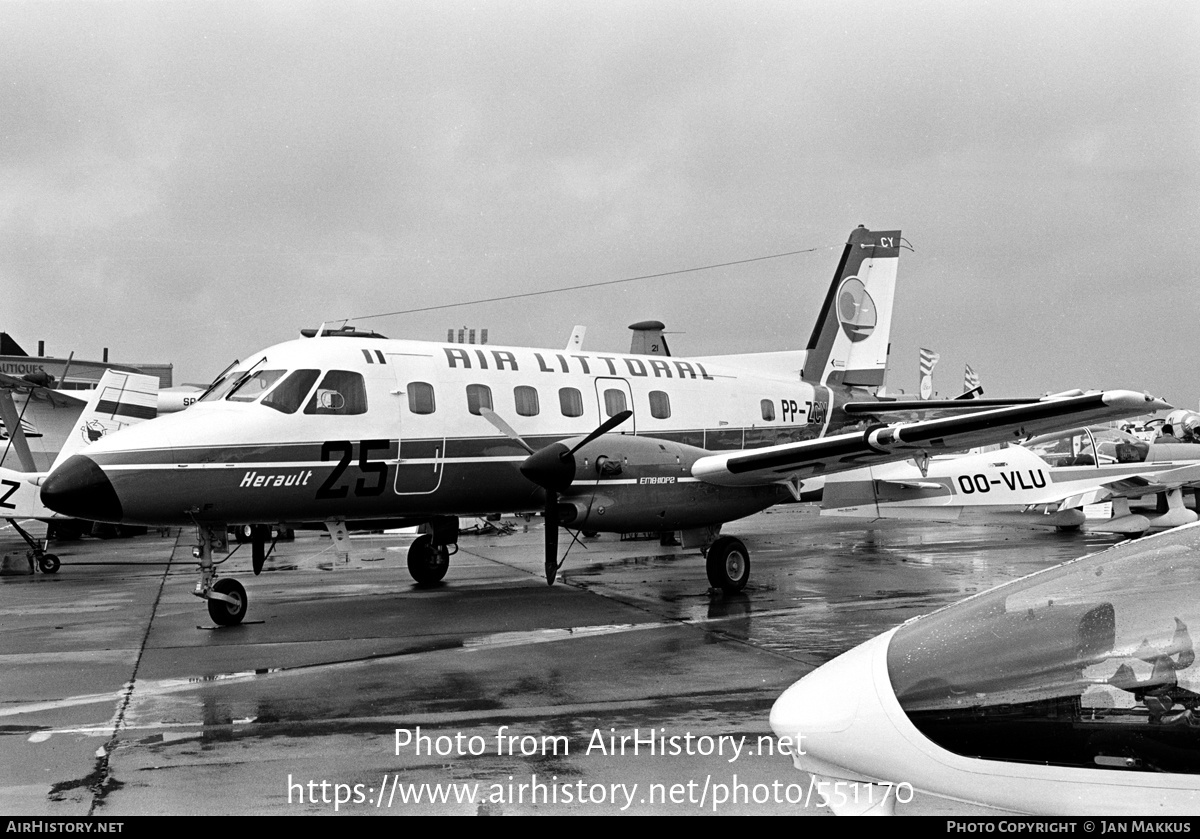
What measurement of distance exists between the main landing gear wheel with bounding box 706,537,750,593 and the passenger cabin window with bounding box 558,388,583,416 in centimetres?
252

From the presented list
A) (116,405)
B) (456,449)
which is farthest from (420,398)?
(116,405)

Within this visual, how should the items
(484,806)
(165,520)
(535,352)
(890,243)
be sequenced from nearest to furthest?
(484,806), (165,520), (535,352), (890,243)

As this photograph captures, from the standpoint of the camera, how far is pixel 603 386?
546 inches

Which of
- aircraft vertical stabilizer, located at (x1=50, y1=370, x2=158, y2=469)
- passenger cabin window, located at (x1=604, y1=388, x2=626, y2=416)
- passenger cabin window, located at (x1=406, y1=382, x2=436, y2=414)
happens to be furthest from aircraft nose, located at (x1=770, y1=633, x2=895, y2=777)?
aircraft vertical stabilizer, located at (x1=50, y1=370, x2=158, y2=469)

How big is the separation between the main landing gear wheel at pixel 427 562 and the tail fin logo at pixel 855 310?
25.8 ft

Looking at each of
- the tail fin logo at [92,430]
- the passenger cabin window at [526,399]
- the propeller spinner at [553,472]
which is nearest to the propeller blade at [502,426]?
the passenger cabin window at [526,399]

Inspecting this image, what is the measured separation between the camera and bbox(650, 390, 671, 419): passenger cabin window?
14211 millimetres

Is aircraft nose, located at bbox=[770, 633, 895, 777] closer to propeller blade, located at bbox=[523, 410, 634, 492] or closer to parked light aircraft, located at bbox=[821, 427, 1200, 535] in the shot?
propeller blade, located at bbox=[523, 410, 634, 492]

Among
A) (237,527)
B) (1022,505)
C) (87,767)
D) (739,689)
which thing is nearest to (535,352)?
(237,527)

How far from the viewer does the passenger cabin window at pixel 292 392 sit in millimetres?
10992

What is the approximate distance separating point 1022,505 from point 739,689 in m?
13.3

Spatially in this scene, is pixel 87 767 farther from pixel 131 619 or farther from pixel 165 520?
pixel 131 619

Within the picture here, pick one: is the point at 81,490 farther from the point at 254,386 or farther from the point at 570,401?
the point at 570,401

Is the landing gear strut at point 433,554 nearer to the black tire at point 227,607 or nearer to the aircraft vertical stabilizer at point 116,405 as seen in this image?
the black tire at point 227,607
